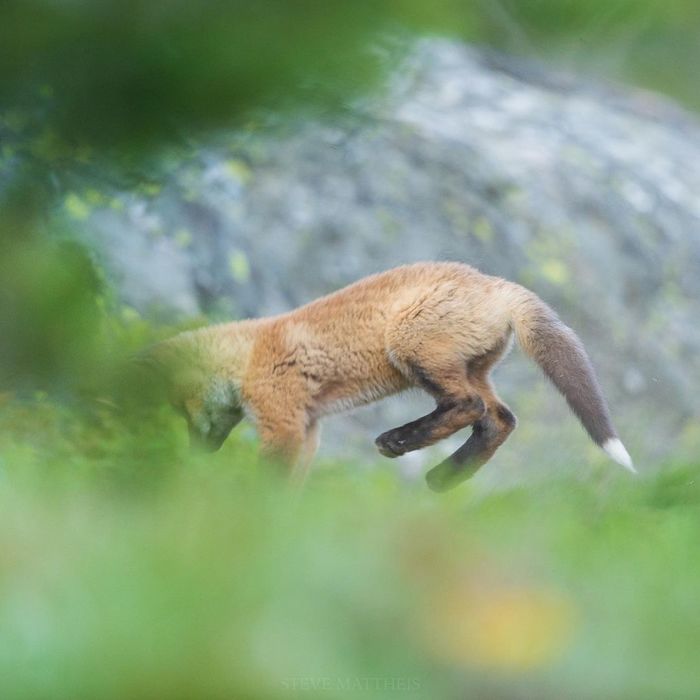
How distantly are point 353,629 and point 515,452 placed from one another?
569 centimetres

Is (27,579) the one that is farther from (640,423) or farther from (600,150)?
(600,150)

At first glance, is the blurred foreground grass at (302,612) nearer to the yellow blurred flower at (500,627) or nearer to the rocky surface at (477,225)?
the yellow blurred flower at (500,627)

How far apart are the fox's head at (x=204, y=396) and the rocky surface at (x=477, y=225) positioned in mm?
2009

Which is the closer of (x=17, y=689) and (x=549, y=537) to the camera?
(x=17, y=689)

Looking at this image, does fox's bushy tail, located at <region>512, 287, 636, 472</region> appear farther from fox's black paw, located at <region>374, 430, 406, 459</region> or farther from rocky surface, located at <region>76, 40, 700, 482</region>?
rocky surface, located at <region>76, 40, 700, 482</region>

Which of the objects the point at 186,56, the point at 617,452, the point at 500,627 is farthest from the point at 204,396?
the point at 500,627

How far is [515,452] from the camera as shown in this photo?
680 centimetres

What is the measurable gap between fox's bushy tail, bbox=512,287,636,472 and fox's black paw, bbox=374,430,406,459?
0.65 m

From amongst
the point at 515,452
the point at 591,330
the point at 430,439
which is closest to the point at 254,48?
the point at 430,439

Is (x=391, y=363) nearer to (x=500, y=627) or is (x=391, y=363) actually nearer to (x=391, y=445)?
(x=391, y=445)

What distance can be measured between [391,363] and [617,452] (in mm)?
1092

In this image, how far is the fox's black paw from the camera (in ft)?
Result: 16.7

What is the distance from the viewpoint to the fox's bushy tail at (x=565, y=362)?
4691 millimetres

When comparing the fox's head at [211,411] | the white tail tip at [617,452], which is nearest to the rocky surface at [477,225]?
A: the fox's head at [211,411]
